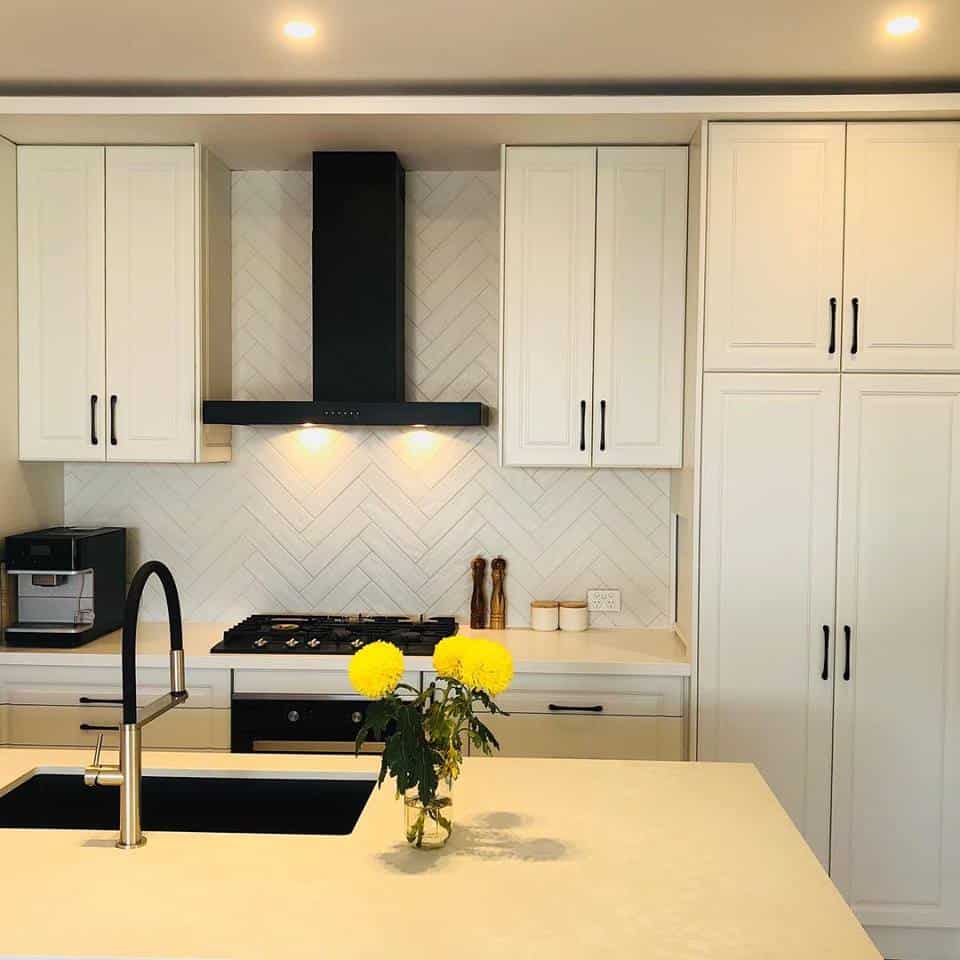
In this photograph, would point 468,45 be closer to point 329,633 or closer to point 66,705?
point 329,633

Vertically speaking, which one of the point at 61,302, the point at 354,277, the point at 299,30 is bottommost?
the point at 61,302

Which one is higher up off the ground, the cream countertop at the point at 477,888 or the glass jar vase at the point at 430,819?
the glass jar vase at the point at 430,819

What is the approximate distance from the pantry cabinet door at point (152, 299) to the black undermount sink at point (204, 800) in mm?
1717

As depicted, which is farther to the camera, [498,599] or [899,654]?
[498,599]

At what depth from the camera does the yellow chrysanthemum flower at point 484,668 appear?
1.82 meters

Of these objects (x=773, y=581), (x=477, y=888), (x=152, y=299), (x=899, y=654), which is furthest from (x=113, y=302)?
(x=899, y=654)

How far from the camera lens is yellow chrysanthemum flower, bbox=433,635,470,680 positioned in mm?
1840

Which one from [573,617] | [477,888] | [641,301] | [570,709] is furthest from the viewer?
[573,617]

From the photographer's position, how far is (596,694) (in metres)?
3.54

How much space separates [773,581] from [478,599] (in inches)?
44.1

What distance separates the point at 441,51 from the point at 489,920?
95.9 inches

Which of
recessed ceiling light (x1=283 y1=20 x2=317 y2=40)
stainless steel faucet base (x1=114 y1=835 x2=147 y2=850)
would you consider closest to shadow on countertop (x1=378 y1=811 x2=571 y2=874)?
stainless steel faucet base (x1=114 y1=835 x2=147 y2=850)

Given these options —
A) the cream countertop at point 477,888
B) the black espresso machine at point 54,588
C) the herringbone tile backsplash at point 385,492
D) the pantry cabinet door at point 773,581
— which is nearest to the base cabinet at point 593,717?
the pantry cabinet door at point 773,581

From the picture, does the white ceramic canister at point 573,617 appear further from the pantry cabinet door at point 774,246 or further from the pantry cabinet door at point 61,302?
the pantry cabinet door at point 61,302
